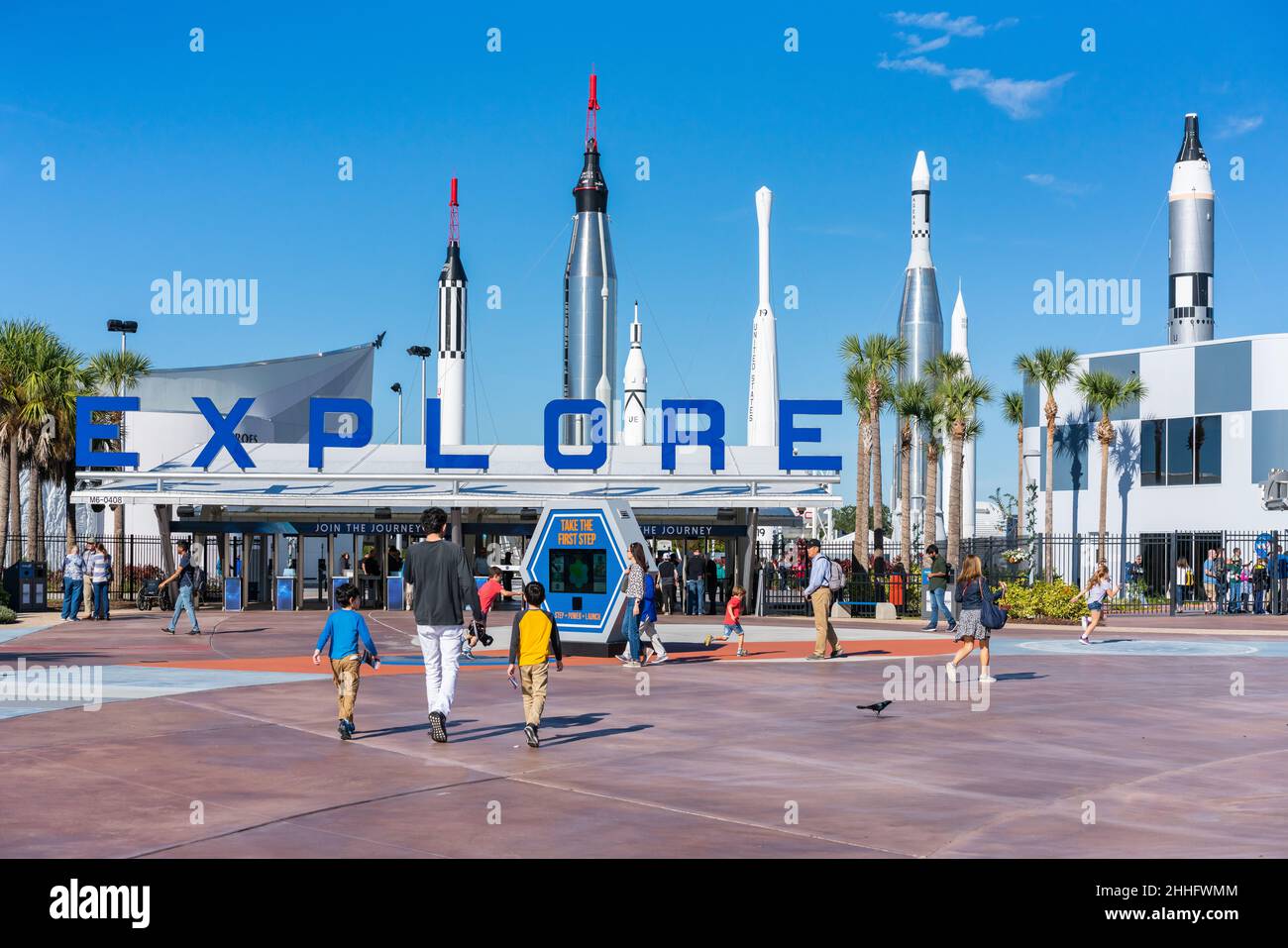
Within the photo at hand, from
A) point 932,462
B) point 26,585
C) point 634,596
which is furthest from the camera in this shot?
point 932,462

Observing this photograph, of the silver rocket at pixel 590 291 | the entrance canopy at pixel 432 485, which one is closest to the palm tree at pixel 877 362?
the entrance canopy at pixel 432 485

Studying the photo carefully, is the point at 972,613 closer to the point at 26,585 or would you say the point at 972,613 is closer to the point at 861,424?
the point at 26,585

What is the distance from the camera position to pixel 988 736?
41.3 ft

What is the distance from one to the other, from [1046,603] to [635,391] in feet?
309

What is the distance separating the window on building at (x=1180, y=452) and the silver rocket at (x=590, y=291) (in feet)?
279

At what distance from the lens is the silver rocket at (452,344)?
84812 mm

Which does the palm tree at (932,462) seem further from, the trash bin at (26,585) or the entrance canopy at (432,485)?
the trash bin at (26,585)

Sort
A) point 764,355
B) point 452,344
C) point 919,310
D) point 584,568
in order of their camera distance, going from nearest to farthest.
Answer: point 584,568
point 452,344
point 764,355
point 919,310

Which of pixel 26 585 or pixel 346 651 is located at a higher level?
pixel 346 651

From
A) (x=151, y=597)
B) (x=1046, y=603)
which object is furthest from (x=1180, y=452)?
(x=151, y=597)

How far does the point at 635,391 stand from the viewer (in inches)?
4855
